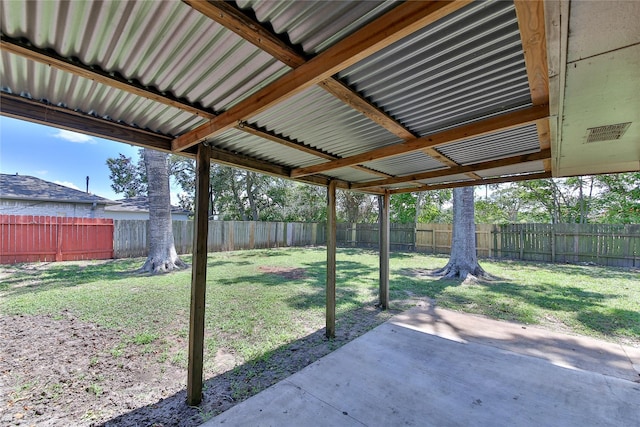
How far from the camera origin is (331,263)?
3.74 metres

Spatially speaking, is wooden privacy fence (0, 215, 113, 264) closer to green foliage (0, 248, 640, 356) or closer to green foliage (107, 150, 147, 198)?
green foliage (0, 248, 640, 356)

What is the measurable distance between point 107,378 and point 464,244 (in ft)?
26.2

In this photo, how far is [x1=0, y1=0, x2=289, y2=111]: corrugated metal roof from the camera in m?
1.08

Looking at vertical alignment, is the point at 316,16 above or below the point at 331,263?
above

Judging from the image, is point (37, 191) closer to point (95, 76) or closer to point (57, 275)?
point (57, 275)

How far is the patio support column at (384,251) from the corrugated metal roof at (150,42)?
366 cm

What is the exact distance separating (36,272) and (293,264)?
22.3 ft

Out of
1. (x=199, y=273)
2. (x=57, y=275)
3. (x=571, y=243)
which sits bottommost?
(x=57, y=275)

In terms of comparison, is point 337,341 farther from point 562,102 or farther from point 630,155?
point 630,155

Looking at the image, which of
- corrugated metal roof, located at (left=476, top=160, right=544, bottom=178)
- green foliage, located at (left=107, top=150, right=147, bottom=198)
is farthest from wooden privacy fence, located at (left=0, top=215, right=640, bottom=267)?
green foliage, located at (left=107, top=150, right=147, bottom=198)

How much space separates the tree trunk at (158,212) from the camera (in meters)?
7.86

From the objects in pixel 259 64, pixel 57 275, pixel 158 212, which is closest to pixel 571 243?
pixel 259 64

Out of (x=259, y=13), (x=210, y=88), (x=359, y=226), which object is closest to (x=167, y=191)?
(x=210, y=88)

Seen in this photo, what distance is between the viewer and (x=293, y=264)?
31.0 ft
